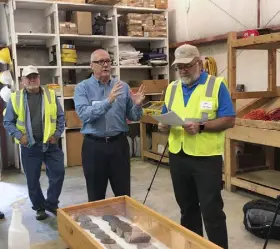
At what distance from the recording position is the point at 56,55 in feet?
18.5

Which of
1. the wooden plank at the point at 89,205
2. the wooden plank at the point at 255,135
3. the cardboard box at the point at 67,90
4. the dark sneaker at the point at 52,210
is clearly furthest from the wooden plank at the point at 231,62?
the cardboard box at the point at 67,90

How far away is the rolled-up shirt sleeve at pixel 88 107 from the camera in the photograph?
2.56 metres

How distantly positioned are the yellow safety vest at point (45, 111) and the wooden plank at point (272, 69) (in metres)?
2.63

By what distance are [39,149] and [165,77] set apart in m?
3.56

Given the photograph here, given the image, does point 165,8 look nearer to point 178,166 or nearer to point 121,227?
point 178,166

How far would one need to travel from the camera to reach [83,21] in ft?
18.8

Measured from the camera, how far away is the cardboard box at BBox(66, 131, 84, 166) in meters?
5.81

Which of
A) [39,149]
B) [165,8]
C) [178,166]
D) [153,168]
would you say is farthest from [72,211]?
[165,8]

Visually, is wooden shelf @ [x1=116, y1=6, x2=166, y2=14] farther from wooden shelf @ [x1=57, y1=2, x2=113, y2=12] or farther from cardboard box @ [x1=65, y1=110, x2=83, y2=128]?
cardboard box @ [x1=65, y1=110, x2=83, y2=128]

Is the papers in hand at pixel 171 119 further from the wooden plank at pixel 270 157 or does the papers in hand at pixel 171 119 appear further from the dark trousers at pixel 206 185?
the wooden plank at pixel 270 157

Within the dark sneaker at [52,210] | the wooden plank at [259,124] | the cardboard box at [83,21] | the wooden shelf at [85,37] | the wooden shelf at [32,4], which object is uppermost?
the wooden shelf at [32,4]

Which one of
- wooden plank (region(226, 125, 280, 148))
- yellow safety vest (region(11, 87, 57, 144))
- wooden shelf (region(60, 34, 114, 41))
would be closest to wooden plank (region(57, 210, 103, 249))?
yellow safety vest (region(11, 87, 57, 144))

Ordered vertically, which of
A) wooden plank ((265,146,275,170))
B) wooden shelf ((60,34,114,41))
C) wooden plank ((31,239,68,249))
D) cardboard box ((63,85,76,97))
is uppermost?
wooden shelf ((60,34,114,41))

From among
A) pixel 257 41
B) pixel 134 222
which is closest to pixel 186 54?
pixel 134 222
